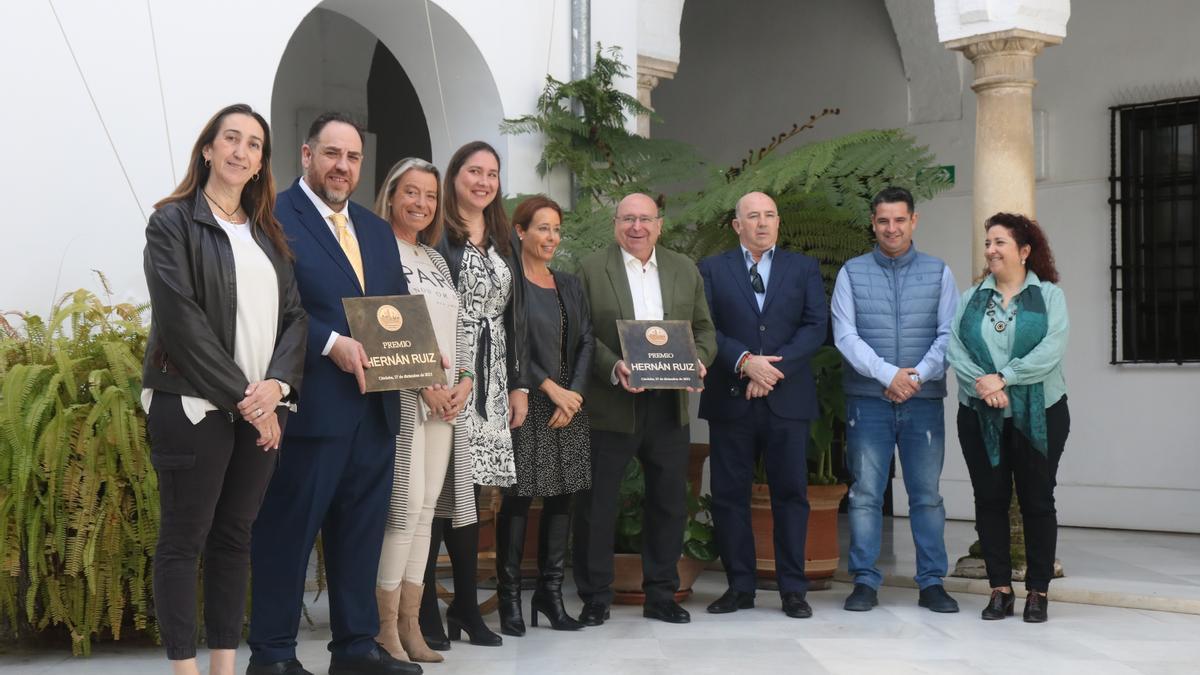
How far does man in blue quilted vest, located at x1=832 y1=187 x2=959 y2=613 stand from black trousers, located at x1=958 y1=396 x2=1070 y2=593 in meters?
0.22

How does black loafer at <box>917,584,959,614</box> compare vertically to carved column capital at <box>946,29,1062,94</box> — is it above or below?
below

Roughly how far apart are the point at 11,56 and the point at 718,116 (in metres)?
6.76

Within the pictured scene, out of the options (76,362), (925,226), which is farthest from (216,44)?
(925,226)

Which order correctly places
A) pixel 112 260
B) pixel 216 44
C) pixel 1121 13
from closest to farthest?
pixel 112 260 → pixel 216 44 → pixel 1121 13

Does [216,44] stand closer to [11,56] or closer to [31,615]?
[11,56]

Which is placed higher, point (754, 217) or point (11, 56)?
point (11, 56)

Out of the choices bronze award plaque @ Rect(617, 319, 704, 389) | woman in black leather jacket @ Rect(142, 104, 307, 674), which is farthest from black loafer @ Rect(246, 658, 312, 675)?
bronze award plaque @ Rect(617, 319, 704, 389)

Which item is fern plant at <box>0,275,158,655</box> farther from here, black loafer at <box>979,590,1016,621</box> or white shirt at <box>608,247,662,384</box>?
black loafer at <box>979,590,1016,621</box>

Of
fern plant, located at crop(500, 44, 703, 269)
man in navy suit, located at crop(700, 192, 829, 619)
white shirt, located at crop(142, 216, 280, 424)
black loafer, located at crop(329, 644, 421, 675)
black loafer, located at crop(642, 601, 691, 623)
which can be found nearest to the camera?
white shirt, located at crop(142, 216, 280, 424)

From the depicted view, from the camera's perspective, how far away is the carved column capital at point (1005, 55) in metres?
6.73

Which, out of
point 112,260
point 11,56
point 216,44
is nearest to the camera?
point 11,56

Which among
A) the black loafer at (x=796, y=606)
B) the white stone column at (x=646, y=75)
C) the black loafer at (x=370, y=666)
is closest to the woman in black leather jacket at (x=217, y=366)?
the black loafer at (x=370, y=666)

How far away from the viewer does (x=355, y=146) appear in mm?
4289

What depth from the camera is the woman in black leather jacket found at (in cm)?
361
